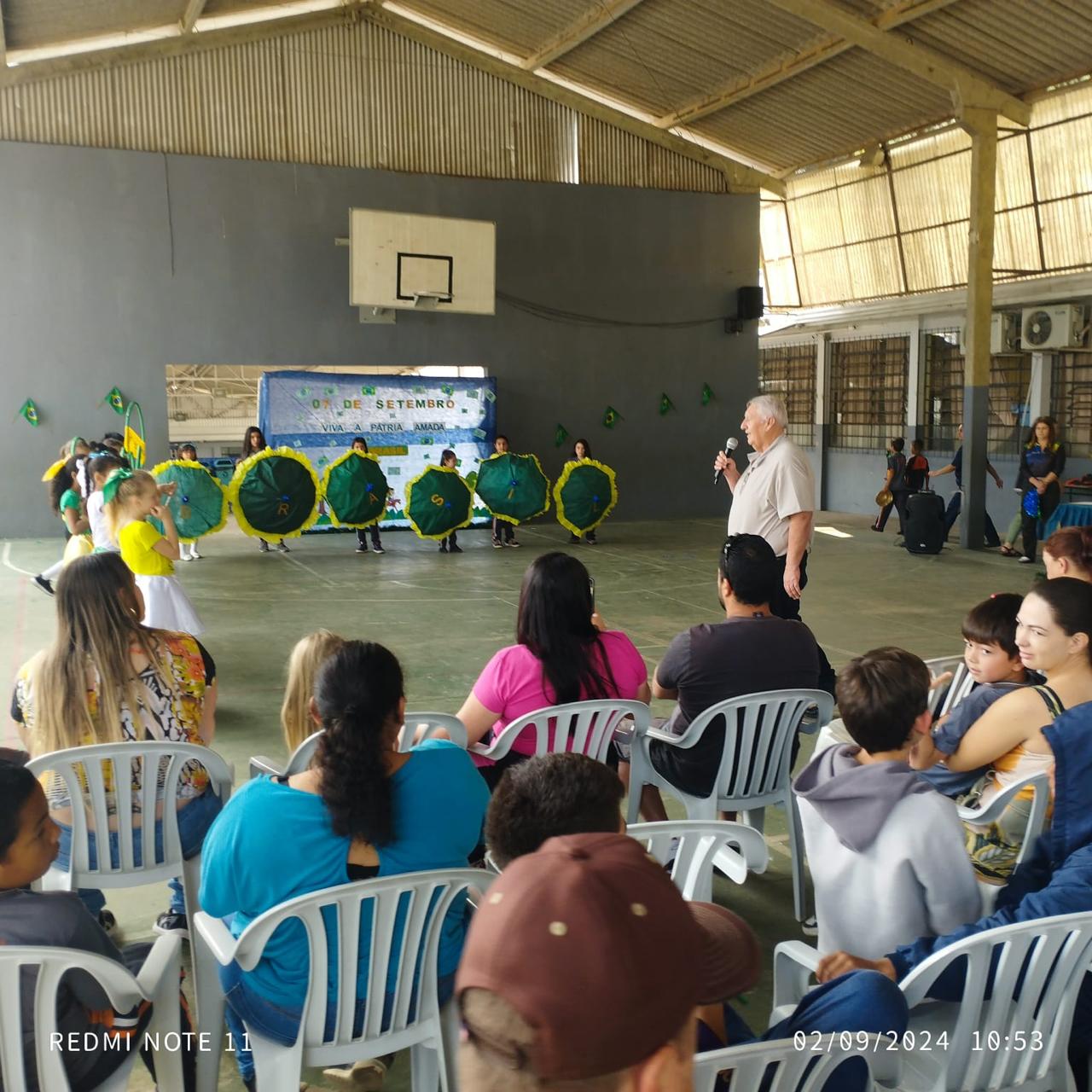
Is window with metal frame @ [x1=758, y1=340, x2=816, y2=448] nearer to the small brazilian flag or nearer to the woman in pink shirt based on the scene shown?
the small brazilian flag

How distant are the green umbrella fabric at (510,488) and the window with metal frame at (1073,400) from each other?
6.50 metres

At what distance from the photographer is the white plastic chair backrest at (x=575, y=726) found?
9.47ft

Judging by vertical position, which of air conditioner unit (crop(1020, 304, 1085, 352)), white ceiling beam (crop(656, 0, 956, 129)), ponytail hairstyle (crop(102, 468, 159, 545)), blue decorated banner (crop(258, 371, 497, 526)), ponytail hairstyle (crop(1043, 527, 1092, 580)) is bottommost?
ponytail hairstyle (crop(1043, 527, 1092, 580))

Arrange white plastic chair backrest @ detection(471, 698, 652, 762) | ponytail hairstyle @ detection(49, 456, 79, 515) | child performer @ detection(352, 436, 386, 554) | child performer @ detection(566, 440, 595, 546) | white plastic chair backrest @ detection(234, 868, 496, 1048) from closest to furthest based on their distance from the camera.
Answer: white plastic chair backrest @ detection(234, 868, 496, 1048) < white plastic chair backrest @ detection(471, 698, 652, 762) < ponytail hairstyle @ detection(49, 456, 79, 515) < child performer @ detection(352, 436, 386, 554) < child performer @ detection(566, 440, 595, 546)

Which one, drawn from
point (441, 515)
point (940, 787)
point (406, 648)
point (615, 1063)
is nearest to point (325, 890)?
point (615, 1063)

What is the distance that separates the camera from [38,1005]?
155 centimetres

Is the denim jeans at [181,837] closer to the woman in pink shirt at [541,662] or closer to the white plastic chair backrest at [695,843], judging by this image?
the woman in pink shirt at [541,662]

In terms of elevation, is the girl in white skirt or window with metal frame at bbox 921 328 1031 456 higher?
window with metal frame at bbox 921 328 1031 456

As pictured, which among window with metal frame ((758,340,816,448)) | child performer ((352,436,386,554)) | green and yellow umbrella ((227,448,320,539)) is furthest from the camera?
window with metal frame ((758,340,816,448))

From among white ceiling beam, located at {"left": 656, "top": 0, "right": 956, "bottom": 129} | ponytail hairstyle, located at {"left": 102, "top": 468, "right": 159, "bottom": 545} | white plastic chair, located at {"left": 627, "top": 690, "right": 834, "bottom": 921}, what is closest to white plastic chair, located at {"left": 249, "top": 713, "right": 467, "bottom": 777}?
white plastic chair, located at {"left": 627, "top": 690, "right": 834, "bottom": 921}

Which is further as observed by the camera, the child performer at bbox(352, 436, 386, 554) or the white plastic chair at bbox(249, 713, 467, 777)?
the child performer at bbox(352, 436, 386, 554)

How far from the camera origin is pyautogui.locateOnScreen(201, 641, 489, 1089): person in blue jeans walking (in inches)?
73.0

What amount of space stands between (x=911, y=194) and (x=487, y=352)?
644 centimetres

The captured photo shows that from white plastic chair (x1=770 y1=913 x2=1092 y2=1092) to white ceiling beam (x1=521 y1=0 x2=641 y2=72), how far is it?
1229cm
